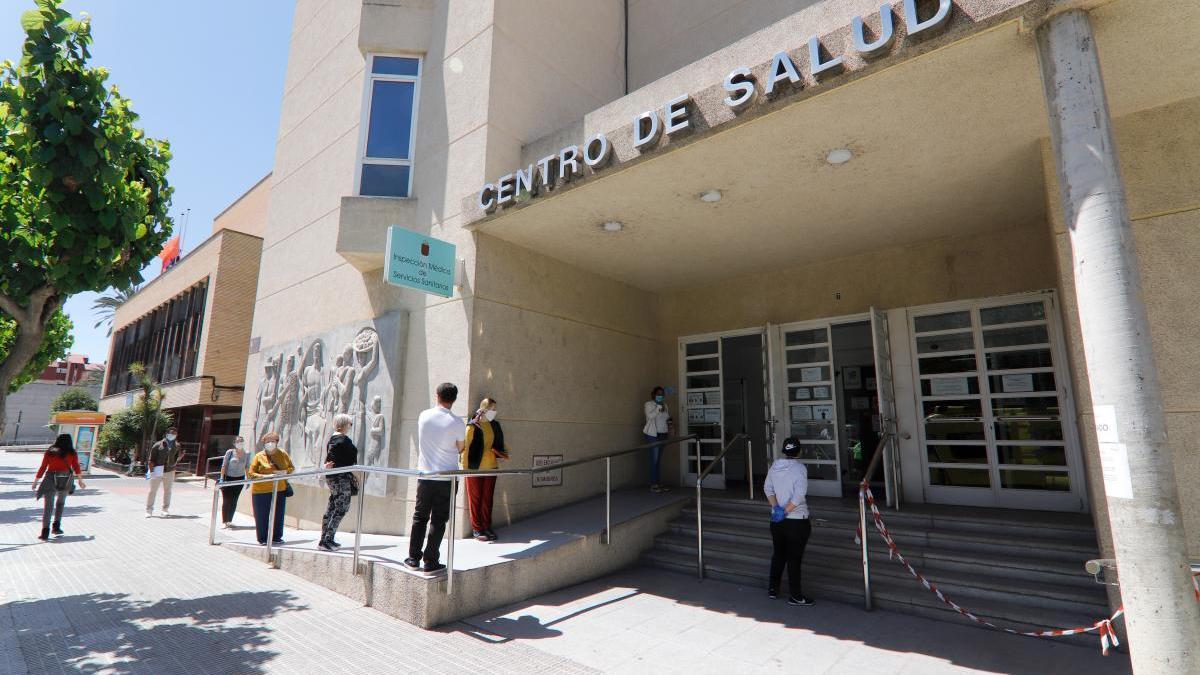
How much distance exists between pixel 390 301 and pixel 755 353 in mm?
7211

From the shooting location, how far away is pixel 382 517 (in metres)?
7.99

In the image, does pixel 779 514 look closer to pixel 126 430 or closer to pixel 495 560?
pixel 495 560

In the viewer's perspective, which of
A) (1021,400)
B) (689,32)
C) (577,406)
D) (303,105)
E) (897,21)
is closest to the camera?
(897,21)

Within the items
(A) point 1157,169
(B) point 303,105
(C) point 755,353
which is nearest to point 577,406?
(C) point 755,353

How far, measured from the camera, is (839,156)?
5570 mm

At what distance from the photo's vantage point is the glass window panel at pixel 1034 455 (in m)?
6.75

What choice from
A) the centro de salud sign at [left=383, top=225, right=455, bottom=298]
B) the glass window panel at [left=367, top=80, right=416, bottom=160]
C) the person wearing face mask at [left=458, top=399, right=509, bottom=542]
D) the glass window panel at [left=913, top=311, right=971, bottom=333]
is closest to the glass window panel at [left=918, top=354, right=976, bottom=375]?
the glass window panel at [left=913, top=311, right=971, bottom=333]

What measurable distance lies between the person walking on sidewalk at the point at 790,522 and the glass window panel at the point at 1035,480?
3249 mm

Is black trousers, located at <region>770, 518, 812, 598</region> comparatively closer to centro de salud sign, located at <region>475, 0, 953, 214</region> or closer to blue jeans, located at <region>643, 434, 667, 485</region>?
blue jeans, located at <region>643, 434, 667, 485</region>

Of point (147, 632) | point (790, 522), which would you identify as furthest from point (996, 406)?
point (147, 632)

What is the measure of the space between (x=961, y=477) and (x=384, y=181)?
9.09 metres

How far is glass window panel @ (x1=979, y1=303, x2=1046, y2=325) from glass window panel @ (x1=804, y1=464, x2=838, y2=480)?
9.00ft

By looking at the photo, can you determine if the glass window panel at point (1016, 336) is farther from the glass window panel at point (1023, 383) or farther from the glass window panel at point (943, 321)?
the glass window panel at point (1023, 383)

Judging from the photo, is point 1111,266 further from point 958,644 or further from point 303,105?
point 303,105
